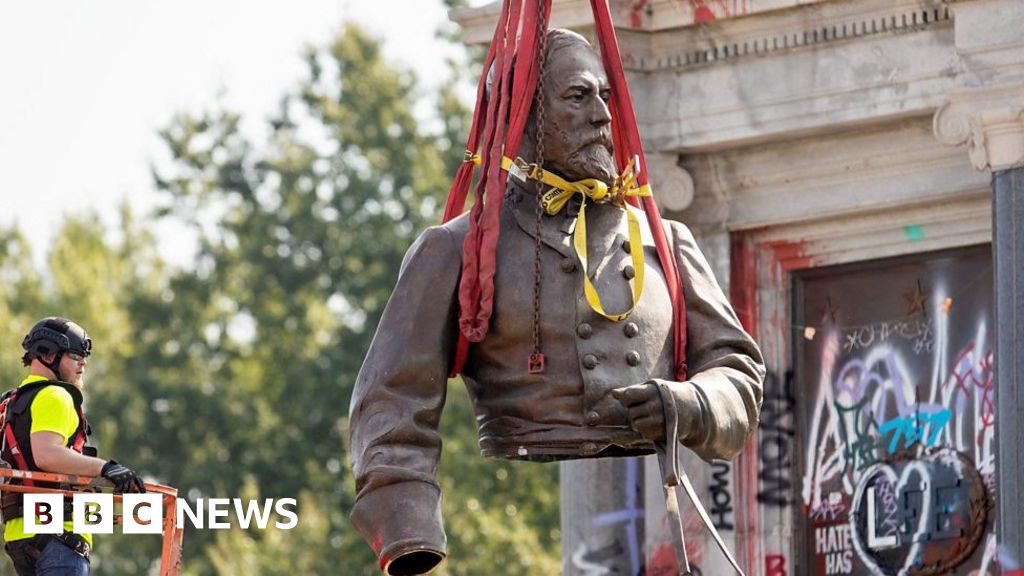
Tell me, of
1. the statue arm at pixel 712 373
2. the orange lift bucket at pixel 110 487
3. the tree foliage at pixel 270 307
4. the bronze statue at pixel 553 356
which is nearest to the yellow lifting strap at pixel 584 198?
the bronze statue at pixel 553 356

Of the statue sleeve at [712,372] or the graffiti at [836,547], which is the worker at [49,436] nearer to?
the statue sleeve at [712,372]

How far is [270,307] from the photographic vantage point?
139ft

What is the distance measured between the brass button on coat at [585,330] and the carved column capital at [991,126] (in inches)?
222

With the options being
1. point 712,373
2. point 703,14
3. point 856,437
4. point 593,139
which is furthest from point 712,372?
point 703,14

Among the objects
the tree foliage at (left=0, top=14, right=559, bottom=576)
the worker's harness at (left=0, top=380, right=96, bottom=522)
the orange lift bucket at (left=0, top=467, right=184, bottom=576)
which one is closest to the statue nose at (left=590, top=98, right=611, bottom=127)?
the orange lift bucket at (left=0, top=467, right=184, bottom=576)

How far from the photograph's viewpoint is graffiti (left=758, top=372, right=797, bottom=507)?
1895cm

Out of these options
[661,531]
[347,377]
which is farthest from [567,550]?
[347,377]

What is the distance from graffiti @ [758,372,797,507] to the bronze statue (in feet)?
21.5

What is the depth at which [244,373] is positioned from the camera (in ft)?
140

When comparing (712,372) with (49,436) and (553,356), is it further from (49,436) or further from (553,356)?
(49,436)

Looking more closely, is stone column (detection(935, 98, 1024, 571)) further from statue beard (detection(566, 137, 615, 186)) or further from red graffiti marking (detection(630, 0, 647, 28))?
statue beard (detection(566, 137, 615, 186))

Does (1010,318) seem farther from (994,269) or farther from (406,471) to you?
(406,471)

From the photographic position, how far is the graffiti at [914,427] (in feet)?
59.9

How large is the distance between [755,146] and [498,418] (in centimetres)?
710
